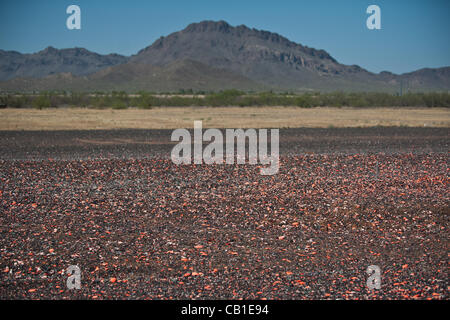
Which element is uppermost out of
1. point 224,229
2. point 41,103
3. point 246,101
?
point 246,101

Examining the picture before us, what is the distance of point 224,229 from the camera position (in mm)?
7949

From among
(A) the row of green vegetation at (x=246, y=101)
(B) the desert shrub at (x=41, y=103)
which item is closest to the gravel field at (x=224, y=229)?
(B) the desert shrub at (x=41, y=103)

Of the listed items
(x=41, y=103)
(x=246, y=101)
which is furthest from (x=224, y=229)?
(x=246, y=101)

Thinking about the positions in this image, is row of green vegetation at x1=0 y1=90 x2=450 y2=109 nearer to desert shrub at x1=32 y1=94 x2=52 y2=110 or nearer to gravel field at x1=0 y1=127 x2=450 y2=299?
desert shrub at x1=32 y1=94 x2=52 y2=110

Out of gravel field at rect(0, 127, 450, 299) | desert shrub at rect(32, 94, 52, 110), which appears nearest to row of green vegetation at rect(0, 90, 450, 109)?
desert shrub at rect(32, 94, 52, 110)

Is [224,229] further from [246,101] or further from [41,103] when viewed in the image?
[246,101]

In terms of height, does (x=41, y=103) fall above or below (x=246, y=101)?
below

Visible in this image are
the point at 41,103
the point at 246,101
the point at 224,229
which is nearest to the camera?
the point at 224,229

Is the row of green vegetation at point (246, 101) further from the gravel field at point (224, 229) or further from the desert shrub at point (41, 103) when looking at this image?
the gravel field at point (224, 229)

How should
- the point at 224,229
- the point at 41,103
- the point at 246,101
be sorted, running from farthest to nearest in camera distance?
the point at 246,101 → the point at 41,103 → the point at 224,229

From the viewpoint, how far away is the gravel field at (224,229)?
5941mm

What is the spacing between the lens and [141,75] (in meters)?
161
